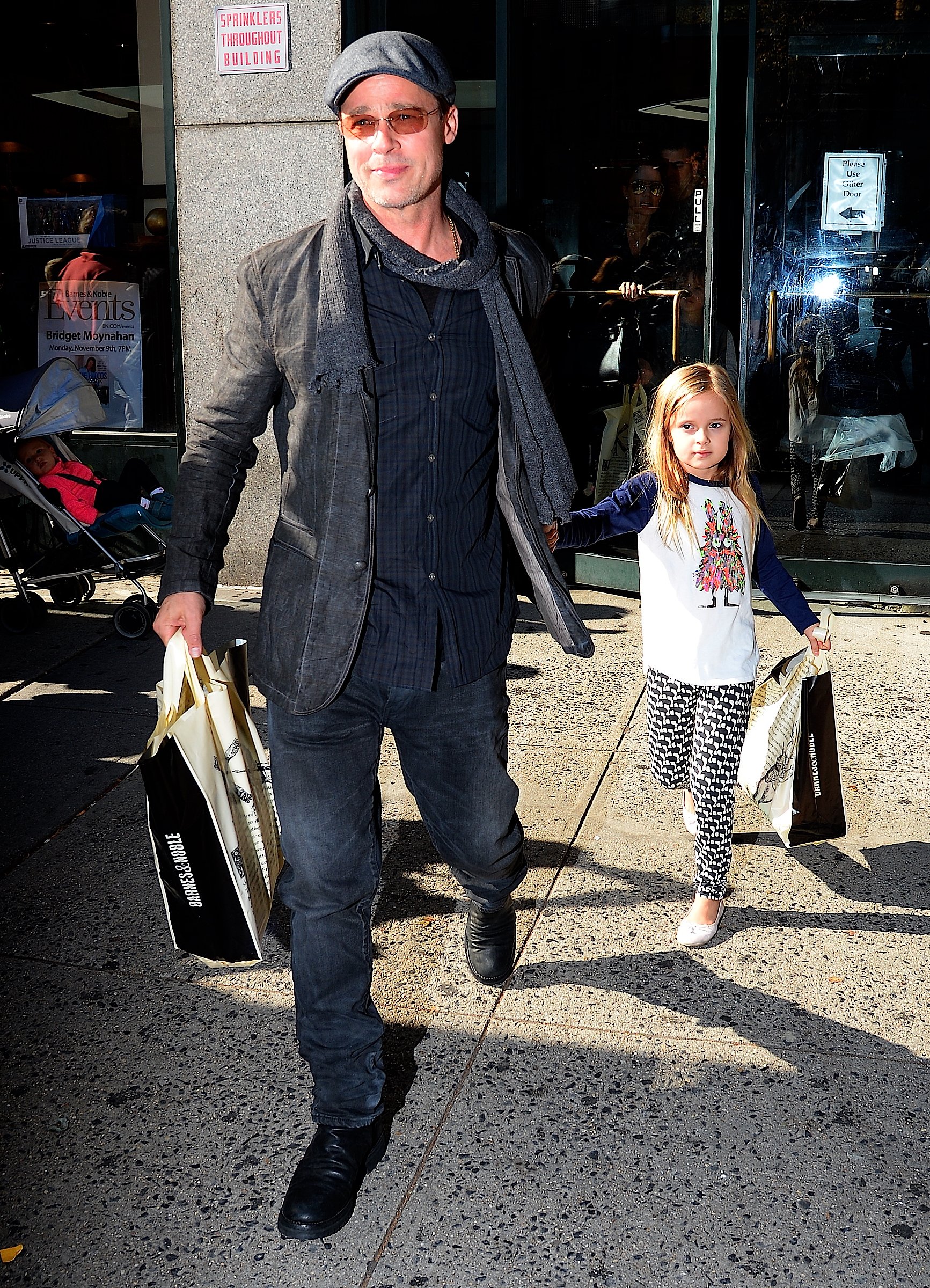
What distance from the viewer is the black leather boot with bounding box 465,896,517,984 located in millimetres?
3484

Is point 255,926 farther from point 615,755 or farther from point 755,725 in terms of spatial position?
point 615,755

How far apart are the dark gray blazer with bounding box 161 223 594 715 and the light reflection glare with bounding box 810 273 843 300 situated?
4.56m

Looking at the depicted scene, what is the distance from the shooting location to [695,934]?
12.4ft

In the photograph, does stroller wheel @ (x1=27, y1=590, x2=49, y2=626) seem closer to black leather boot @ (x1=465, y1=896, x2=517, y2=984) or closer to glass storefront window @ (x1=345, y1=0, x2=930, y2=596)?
glass storefront window @ (x1=345, y1=0, x2=930, y2=596)

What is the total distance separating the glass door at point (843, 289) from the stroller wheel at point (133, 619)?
11.1 feet

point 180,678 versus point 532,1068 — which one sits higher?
point 180,678

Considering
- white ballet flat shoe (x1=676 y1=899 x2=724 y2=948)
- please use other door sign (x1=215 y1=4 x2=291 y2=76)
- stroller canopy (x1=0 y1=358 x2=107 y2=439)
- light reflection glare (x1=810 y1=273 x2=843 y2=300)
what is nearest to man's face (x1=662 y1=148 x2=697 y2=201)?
light reflection glare (x1=810 y1=273 x2=843 y2=300)

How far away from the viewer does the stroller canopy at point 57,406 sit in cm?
650

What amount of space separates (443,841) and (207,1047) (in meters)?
0.80

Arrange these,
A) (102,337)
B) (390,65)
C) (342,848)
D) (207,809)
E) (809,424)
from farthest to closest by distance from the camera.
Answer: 1. (102,337)
2. (809,424)
3. (207,809)
4. (342,848)
5. (390,65)

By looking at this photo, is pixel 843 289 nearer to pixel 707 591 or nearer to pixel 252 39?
pixel 252 39

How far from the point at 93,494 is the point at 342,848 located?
173 inches

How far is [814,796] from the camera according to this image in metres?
4.05

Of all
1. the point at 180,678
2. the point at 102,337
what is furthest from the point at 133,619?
the point at 180,678
